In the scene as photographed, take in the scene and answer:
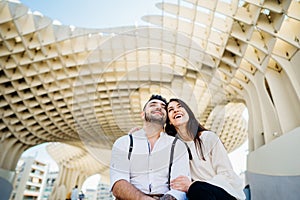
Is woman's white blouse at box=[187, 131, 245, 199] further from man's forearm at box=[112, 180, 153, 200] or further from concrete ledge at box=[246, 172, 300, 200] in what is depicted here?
concrete ledge at box=[246, 172, 300, 200]

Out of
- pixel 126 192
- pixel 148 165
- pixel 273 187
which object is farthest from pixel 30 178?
pixel 148 165

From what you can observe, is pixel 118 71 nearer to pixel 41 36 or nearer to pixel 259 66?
pixel 41 36

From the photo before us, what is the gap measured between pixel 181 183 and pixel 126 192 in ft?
1.42

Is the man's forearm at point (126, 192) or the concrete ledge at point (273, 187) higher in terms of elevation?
the man's forearm at point (126, 192)

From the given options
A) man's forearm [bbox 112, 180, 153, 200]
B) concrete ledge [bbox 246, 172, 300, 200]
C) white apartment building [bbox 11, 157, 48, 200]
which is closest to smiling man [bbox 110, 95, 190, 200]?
man's forearm [bbox 112, 180, 153, 200]

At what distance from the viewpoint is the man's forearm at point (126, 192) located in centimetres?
163

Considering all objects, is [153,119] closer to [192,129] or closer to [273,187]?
[192,129]

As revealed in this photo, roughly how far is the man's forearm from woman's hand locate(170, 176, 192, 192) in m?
0.21

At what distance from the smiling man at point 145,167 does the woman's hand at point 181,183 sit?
Result: 3 centimetres

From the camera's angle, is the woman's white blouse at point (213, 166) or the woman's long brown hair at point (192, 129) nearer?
the woman's white blouse at point (213, 166)

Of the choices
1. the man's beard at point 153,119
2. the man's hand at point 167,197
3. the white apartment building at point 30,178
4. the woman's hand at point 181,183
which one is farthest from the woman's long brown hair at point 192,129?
the white apartment building at point 30,178

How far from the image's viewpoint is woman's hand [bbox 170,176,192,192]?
5.26 ft

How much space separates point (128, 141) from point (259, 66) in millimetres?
8970

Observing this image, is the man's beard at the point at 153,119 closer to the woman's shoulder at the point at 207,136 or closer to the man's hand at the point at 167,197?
the woman's shoulder at the point at 207,136
